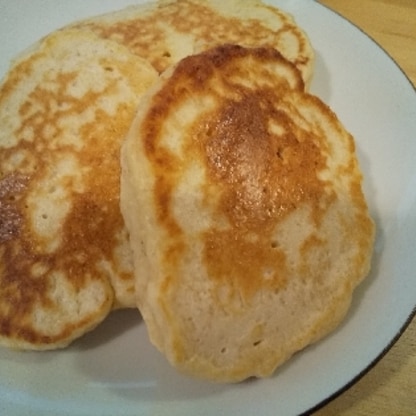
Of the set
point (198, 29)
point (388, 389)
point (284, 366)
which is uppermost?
point (198, 29)

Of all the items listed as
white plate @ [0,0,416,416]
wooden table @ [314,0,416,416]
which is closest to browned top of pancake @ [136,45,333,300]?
white plate @ [0,0,416,416]

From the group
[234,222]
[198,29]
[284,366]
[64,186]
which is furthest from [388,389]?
[198,29]

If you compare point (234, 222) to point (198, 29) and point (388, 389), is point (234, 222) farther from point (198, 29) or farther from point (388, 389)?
point (198, 29)

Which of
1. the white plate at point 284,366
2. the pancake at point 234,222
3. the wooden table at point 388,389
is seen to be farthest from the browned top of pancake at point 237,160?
the wooden table at point 388,389

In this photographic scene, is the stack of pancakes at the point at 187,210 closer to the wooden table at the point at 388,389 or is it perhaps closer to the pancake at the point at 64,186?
the pancake at the point at 64,186

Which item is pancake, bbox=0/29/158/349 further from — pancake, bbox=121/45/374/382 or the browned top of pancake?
the browned top of pancake

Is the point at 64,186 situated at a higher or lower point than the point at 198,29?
lower
